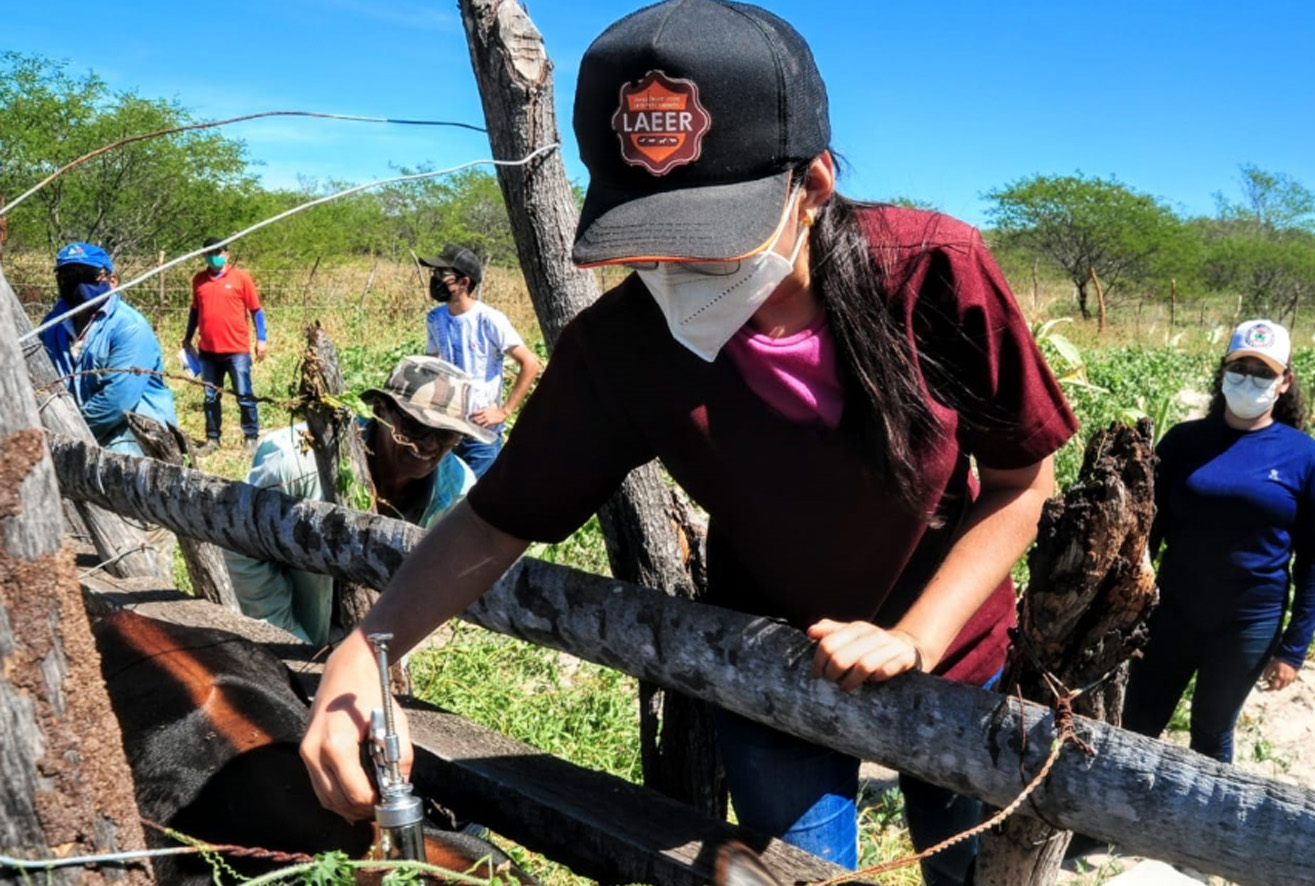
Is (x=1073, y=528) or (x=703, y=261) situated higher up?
(x=703, y=261)

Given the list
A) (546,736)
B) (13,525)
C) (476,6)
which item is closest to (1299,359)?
(546,736)

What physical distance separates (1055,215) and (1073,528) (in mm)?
43767

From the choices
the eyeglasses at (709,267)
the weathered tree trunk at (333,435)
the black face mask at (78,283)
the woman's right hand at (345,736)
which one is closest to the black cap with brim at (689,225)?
the eyeglasses at (709,267)

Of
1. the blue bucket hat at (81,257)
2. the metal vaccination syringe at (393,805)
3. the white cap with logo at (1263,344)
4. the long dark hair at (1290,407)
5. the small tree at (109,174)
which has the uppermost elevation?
the small tree at (109,174)

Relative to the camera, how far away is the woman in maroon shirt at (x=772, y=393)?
1.50 meters

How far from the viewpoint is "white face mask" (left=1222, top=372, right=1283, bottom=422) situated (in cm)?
423

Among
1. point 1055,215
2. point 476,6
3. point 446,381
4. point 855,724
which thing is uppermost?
point 1055,215

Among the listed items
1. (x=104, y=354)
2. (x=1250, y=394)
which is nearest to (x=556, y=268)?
(x=1250, y=394)

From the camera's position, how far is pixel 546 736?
4.03m

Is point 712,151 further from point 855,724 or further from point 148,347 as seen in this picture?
point 148,347

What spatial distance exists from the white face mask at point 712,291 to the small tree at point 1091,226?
40700 millimetres

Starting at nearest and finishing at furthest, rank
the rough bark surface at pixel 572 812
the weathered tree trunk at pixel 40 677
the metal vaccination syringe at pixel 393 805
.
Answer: the weathered tree trunk at pixel 40 677 → the metal vaccination syringe at pixel 393 805 → the rough bark surface at pixel 572 812

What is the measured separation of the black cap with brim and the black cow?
0.87m

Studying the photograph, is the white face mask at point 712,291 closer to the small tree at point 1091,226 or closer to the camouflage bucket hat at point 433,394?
the camouflage bucket hat at point 433,394
